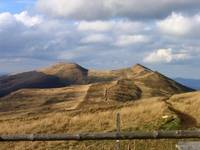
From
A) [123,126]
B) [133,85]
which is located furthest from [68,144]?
[133,85]

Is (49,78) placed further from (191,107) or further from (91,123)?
(91,123)

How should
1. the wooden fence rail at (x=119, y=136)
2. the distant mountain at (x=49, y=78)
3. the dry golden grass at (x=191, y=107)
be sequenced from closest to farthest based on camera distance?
the wooden fence rail at (x=119, y=136) → the dry golden grass at (x=191, y=107) → the distant mountain at (x=49, y=78)

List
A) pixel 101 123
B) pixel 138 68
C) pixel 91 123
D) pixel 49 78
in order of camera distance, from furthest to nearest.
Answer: pixel 49 78 → pixel 138 68 → pixel 91 123 → pixel 101 123

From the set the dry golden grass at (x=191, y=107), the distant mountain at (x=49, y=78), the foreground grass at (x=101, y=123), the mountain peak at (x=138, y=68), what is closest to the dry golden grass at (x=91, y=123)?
the foreground grass at (x=101, y=123)

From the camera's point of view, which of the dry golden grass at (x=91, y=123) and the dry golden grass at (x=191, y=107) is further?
the dry golden grass at (x=191, y=107)

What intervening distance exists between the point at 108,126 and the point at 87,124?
252cm

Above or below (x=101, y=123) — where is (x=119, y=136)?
above

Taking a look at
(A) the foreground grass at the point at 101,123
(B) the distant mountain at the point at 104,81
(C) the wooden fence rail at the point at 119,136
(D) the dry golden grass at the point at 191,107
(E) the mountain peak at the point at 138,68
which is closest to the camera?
(C) the wooden fence rail at the point at 119,136

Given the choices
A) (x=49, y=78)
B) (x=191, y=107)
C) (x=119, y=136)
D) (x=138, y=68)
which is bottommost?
(x=191, y=107)

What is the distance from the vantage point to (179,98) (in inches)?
1955

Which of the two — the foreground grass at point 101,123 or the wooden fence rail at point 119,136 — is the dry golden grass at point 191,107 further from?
the wooden fence rail at point 119,136

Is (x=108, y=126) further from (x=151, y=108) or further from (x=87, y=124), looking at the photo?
(x=151, y=108)

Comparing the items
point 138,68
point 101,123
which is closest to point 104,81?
point 138,68

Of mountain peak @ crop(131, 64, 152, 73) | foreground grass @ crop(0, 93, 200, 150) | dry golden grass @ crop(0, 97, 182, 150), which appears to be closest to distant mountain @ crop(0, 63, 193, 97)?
mountain peak @ crop(131, 64, 152, 73)
